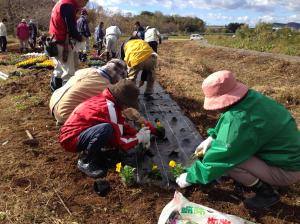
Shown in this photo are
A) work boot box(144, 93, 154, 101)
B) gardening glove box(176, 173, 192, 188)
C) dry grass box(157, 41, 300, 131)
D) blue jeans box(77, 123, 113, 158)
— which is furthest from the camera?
dry grass box(157, 41, 300, 131)

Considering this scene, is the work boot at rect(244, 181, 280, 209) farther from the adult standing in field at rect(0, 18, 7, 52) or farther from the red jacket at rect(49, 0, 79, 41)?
the adult standing in field at rect(0, 18, 7, 52)

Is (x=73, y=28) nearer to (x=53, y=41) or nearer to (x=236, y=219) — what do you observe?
(x=53, y=41)

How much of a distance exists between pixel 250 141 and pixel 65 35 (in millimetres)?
3940

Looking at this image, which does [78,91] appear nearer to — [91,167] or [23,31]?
[91,167]

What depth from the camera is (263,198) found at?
10.1ft

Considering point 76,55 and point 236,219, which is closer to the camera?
point 236,219

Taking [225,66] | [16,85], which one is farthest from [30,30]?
[16,85]

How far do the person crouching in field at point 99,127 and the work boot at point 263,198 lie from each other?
1.29 meters

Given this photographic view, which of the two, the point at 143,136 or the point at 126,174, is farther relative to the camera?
the point at 143,136

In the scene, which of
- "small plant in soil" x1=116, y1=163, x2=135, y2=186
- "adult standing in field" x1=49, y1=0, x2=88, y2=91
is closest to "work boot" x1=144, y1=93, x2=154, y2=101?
"adult standing in field" x1=49, y1=0, x2=88, y2=91

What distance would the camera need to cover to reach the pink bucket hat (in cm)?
282

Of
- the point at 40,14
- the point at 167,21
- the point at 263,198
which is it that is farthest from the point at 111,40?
the point at 167,21

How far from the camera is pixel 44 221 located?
293cm

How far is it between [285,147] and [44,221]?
79.7 inches
